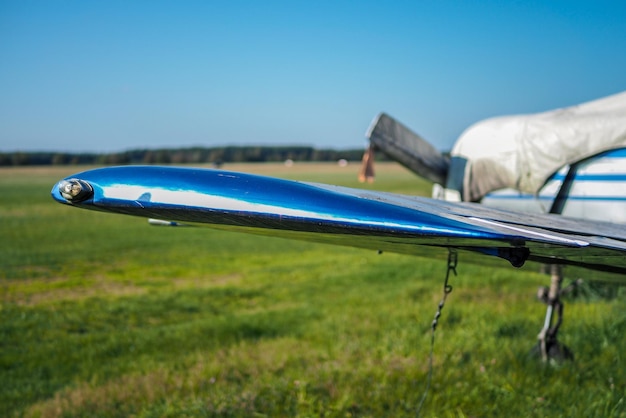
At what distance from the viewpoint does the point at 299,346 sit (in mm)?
6512

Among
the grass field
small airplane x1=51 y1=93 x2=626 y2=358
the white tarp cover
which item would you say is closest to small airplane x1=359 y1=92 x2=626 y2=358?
the white tarp cover

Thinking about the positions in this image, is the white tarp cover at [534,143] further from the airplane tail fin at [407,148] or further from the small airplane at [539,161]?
the airplane tail fin at [407,148]

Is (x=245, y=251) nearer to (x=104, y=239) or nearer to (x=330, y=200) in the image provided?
(x=104, y=239)

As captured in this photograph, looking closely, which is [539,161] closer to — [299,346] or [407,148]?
[407,148]

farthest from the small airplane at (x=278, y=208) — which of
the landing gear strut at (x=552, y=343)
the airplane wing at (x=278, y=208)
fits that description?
Result: the landing gear strut at (x=552, y=343)

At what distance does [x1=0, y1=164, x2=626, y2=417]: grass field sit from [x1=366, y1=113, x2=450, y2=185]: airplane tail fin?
1.88 m

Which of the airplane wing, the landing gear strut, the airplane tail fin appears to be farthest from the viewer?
the airplane tail fin

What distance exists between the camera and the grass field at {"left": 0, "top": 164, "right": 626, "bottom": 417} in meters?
4.36

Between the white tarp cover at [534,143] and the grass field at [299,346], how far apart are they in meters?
1.70

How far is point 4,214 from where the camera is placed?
123ft

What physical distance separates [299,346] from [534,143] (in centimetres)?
350

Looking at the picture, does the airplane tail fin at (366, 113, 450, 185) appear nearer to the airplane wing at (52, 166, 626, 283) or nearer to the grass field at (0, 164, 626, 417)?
the grass field at (0, 164, 626, 417)

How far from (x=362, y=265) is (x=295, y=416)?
35.5 feet

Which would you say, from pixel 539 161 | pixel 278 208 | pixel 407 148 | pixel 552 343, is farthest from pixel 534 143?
pixel 278 208
